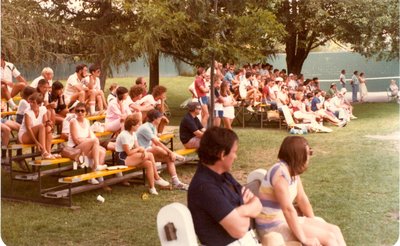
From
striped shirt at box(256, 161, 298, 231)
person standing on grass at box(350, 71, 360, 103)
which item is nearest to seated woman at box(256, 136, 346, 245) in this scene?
striped shirt at box(256, 161, 298, 231)

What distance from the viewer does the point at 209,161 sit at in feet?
11.0

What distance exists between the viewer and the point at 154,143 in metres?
8.02

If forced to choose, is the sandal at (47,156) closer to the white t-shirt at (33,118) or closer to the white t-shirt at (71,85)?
the white t-shirt at (33,118)

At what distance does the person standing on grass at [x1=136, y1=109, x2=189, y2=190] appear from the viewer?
25.8 feet

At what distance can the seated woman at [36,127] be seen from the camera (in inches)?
304

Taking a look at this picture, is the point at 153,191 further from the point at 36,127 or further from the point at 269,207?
the point at 269,207

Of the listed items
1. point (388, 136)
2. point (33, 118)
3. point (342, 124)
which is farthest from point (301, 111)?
point (33, 118)

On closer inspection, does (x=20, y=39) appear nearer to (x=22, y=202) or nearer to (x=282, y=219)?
(x=22, y=202)

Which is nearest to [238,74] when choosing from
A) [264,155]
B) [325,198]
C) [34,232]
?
[264,155]

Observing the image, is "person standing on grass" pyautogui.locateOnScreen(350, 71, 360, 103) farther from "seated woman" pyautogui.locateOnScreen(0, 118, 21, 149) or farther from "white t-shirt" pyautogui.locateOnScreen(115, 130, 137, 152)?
"white t-shirt" pyautogui.locateOnScreen(115, 130, 137, 152)

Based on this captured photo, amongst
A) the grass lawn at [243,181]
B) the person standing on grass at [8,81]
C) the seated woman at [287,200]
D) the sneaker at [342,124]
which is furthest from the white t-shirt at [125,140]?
the sneaker at [342,124]

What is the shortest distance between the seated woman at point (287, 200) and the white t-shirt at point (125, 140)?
13.0 ft

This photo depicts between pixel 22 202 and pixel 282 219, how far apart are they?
14.1 ft

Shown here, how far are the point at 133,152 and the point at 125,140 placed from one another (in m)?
0.18
